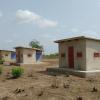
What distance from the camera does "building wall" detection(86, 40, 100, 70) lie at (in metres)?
16.0

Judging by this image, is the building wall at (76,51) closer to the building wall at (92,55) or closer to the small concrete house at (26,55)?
the building wall at (92,55)

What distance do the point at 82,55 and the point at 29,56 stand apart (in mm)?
16081

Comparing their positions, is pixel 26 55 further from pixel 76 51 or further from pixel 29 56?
pixel 76 51

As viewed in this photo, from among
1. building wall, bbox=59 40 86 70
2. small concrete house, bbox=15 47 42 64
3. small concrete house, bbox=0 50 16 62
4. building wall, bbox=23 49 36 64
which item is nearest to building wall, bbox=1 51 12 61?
small concrete house, bbox=0 50 16 62

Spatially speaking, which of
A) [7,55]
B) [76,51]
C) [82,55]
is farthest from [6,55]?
[82,55]

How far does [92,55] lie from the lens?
1630cm

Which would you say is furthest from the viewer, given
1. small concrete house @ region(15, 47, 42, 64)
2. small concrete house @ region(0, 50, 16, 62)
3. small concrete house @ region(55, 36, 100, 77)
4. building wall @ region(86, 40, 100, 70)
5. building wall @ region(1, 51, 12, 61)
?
building wall @ region(1, 51, 12, 61)

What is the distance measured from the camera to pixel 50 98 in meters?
9.30

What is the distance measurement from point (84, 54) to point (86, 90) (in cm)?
593

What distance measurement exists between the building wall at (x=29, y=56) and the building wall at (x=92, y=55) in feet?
51.4

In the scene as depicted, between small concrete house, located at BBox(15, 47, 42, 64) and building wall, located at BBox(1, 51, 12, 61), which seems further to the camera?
building wall, located at BBox(1, 51, 12, 61)

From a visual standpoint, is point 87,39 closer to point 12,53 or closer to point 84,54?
point 84,54

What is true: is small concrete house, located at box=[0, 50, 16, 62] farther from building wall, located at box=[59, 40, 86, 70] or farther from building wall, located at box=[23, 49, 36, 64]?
building wall, located at box=[59, 40, 86, 70]

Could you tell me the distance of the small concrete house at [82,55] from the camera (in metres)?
15.8
